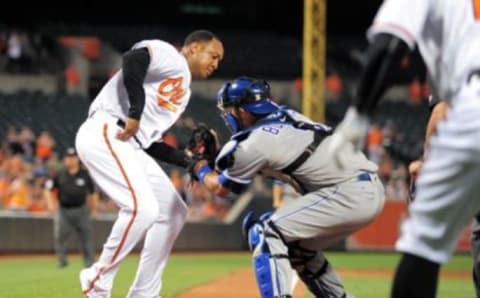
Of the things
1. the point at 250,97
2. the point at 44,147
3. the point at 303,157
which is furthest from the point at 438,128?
the point at 44,147

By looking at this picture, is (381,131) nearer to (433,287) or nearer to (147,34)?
(147,34)

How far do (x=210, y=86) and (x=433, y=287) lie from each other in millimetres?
24229

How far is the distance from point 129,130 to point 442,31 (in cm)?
307

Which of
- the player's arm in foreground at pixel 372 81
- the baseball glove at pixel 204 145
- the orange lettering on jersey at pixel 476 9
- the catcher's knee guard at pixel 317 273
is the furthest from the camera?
the baseball glove at pixel 204 145

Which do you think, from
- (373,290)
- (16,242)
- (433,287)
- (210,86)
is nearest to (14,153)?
(16,242)

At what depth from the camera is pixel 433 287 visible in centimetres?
391

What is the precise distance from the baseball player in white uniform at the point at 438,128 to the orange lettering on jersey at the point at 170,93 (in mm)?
3271

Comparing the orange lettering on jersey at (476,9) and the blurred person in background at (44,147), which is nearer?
the orange lettering on jersey at (476,9)

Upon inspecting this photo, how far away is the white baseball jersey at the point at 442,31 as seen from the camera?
12.6 ft

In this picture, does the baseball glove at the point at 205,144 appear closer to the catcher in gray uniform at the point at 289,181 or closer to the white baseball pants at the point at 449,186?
the catcher in gray uniform at the point at 289,181

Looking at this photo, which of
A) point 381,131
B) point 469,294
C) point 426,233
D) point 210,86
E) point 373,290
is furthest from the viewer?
point 210,86

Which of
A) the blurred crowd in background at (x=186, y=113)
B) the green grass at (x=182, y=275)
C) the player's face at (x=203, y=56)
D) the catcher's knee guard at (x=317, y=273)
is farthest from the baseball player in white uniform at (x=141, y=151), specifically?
the blurred crowd in background at (x=186, y=113)

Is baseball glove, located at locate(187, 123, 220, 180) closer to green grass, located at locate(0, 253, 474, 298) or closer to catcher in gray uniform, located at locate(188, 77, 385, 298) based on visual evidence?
catcher in gray uniform, located at locate(188, 77, 385, 298)

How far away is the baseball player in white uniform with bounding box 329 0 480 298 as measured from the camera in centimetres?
368
